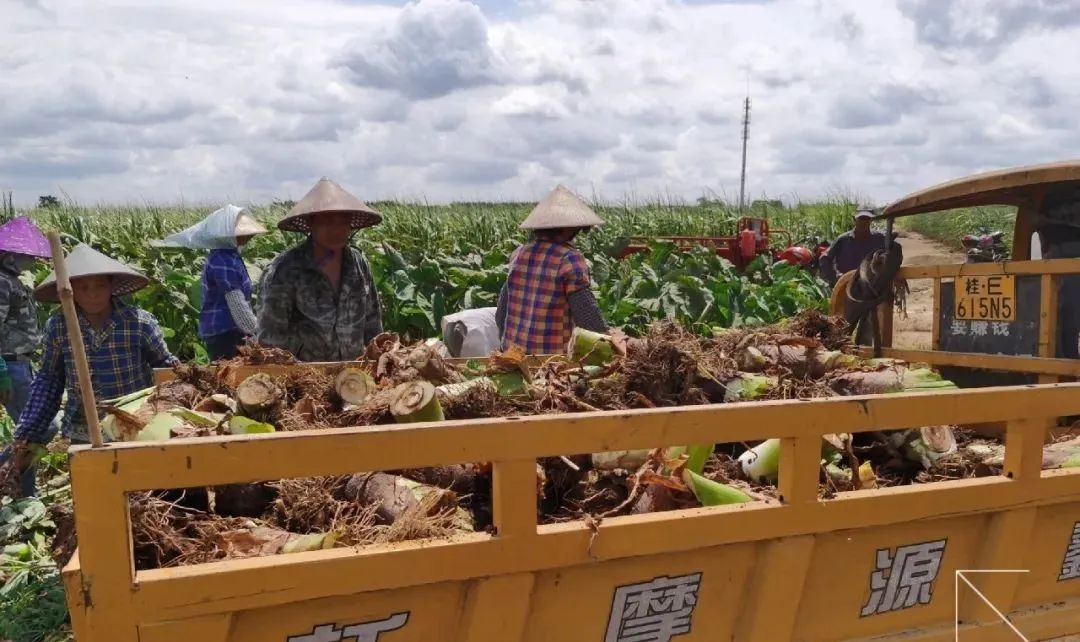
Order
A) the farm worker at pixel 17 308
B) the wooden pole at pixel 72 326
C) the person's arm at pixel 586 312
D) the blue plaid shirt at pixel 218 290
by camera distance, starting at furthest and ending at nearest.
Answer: the farm worker at pixel 17 308 < the blue plaid shirt at pixel 218 290 < the person's arm at pixel 586 312 < the wooden pole at pixel 72 326

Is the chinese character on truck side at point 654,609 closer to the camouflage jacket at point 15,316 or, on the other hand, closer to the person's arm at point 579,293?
the person's arm at point 579,293

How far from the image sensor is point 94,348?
4.62 m

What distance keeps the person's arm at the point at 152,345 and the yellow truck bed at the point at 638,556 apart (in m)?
2.97

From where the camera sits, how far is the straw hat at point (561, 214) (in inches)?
205

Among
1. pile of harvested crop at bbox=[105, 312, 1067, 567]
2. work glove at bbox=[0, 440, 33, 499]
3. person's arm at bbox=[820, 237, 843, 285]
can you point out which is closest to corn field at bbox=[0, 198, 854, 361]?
person's arm at bbox=[820, 237, 843, 285]

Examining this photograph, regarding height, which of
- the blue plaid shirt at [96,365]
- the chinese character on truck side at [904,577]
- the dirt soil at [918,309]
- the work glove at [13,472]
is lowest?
the dirt soil at [918,309]

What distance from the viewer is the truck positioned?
2031 mm

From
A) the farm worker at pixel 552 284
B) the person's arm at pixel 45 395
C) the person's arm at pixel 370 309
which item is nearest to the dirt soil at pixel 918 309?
the farm worker at pixel 552 284

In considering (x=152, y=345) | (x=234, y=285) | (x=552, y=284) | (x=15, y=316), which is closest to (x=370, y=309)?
(x=552, y=284)

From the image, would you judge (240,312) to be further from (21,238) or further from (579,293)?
(579,293)

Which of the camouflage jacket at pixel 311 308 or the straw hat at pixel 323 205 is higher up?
the straw hat at pixel 323 205

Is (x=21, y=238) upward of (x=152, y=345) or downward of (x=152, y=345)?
upward

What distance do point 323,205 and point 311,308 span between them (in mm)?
594

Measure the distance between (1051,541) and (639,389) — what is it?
153cm
